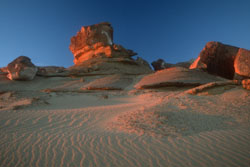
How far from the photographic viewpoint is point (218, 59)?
410 inches

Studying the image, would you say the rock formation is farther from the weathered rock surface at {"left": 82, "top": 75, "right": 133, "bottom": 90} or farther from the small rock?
the small rock

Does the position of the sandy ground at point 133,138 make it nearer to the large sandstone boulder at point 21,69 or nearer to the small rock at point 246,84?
the small rock at point 246,84

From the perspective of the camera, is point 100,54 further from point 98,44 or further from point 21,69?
point 21,69

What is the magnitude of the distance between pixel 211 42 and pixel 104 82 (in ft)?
30.9

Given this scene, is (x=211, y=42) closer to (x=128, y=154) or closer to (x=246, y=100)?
(x=246, y=100)

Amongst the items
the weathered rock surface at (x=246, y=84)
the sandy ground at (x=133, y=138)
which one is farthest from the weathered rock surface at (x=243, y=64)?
the sandy ground at (x=133, y=138)

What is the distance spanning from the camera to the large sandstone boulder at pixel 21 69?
1302cm

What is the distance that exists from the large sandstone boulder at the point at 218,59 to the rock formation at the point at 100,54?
26.9ft

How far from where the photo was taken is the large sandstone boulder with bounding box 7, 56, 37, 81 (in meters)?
13.0

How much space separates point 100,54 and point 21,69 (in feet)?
31.9

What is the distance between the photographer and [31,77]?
13.7 m

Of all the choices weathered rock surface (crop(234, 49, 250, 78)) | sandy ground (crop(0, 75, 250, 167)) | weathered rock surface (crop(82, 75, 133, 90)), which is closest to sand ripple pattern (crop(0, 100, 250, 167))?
sandy ground (crop(0, 75, 250, 167))

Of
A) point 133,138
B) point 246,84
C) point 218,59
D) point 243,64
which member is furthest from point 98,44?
point 133,138

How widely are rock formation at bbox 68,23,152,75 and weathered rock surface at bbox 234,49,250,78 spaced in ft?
37.1
